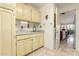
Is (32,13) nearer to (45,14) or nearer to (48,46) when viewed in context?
(45,14)

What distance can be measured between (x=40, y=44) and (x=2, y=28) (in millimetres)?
2848

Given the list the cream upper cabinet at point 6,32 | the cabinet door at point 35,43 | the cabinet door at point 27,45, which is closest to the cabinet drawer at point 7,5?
the cream upper cabinet at point 6,32

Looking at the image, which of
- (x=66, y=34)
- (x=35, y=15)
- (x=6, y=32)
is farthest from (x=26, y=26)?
(x=66, y=34)

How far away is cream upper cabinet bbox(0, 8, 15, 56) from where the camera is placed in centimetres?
208

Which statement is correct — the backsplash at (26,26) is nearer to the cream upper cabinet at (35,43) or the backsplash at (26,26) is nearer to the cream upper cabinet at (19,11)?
the cream upper cabinet at (19,11)

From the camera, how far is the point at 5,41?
2.19 m

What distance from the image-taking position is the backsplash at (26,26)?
4039mm

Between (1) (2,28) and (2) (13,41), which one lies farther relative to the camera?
(2) (13,41)

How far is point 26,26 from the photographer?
4.68 metres

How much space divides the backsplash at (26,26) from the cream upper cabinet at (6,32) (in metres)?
1.58

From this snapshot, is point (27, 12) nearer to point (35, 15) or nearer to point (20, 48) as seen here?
point (35, 15)

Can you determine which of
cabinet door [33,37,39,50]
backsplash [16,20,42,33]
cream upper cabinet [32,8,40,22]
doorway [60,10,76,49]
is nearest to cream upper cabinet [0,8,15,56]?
backsplash [16,20,42,33]

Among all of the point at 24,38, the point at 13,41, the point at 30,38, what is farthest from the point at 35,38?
the point at 13,41

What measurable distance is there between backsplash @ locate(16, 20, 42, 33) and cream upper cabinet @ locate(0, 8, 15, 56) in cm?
158
